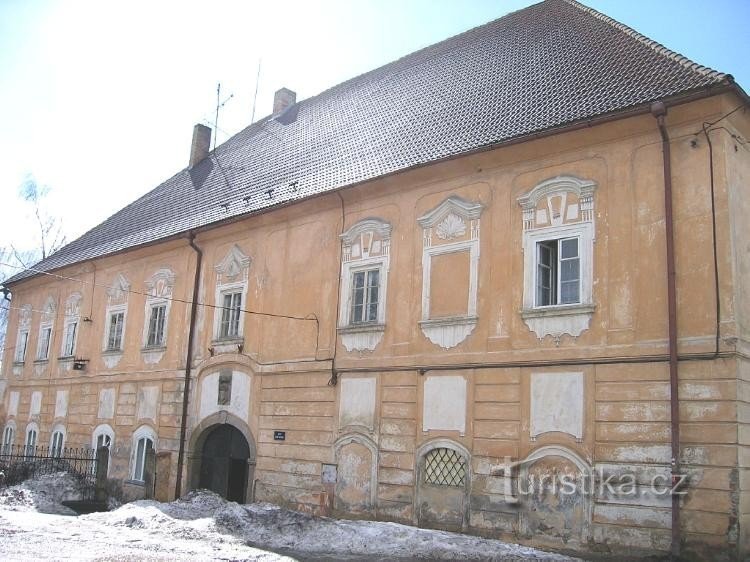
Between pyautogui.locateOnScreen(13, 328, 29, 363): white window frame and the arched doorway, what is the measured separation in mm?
10876

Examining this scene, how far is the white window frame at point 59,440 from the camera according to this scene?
71.8 ft

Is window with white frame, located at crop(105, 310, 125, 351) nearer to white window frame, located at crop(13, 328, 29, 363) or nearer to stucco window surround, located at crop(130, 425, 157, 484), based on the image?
stucco window surround, located at crop(130, 425, 157, 484)

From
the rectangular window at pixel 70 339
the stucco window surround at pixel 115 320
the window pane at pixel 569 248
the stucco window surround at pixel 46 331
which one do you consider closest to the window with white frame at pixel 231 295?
the stucco window surround at pixel 115 320

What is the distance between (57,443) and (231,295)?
8.44 metres

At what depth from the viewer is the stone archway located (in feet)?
53.2

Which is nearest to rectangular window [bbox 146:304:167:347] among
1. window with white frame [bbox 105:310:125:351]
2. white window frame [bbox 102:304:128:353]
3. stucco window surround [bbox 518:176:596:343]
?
white window frame [bbox 102:304:128:353]

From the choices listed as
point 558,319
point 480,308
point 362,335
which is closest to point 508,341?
point 480,308

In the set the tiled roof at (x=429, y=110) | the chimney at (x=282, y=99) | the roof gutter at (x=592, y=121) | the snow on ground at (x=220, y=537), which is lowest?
the snow on ground at (x=220, y=537)

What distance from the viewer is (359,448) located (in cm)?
1392

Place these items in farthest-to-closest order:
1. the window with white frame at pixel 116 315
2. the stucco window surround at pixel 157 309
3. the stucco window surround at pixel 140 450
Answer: the window with white frame at pixel 116 315 < the stucco window surround at pixel 157 309 < the stucco window surround at pixel 140 450

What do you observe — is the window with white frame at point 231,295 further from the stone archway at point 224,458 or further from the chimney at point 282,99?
the chimney at point 282,99

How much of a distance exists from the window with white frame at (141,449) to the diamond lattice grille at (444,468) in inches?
338

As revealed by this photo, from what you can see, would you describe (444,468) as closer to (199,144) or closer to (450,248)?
(450,248)

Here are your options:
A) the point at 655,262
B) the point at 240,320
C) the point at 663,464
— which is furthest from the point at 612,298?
the point at 240,320
